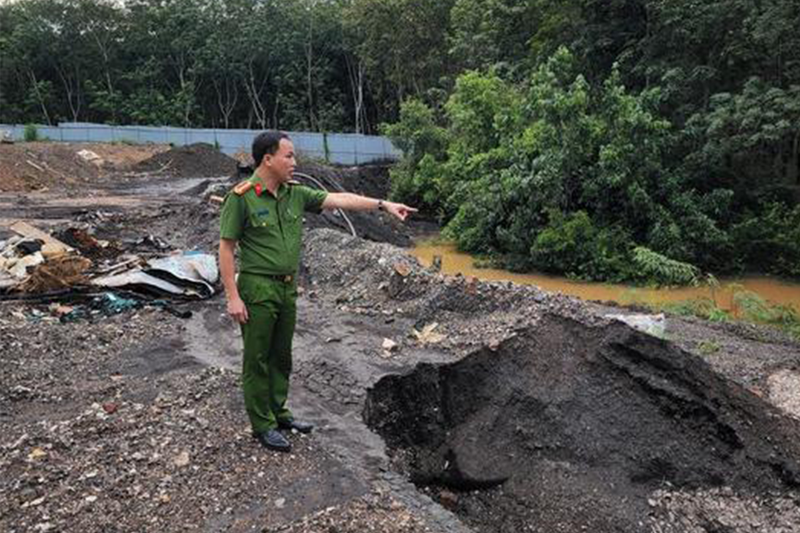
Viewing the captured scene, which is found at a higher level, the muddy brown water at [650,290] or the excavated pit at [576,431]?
the excavated pit at [576,431]

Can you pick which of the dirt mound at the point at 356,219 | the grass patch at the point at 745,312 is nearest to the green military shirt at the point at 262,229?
the grass patch at the point at 745,312

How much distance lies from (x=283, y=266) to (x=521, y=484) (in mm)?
2273

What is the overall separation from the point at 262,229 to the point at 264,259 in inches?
7.0

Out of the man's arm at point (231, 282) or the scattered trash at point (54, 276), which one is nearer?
the man's arm at point (231, 282)

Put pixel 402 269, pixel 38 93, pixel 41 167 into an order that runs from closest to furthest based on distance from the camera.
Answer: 1. pixel 402 269
2. pixel 41 167
3. pixel 38 93

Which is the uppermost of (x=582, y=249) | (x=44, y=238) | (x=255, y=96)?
(x=255, y=96)

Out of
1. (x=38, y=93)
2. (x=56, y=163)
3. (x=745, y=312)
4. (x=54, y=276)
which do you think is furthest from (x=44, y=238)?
(x=38, y=93)

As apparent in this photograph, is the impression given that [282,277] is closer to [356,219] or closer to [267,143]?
[267,143]

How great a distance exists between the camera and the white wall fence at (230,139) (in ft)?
118

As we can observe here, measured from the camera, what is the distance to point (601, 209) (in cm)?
1595

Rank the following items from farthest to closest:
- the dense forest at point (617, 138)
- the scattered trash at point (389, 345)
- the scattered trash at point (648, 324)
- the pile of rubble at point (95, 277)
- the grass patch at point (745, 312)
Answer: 1. the dense forest at point (617, 138)
2. the grass patch at point (745, 312)
3. the pile of rubble at point (95, 277)
4. the scattered trash at point (648, 324)
5. the scattered trash at point (389, 345)

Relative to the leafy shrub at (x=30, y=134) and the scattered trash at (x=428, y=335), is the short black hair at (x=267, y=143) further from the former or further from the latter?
the leafy shrub at (x=30, y=134)

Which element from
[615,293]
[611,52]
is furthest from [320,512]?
[611,52]

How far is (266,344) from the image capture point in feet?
13.9
